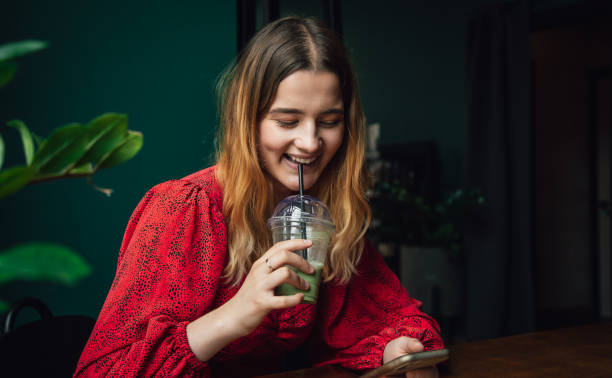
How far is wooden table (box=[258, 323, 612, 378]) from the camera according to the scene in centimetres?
107

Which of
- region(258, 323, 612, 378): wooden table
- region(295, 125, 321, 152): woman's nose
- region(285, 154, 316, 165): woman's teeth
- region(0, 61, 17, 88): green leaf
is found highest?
region(295, 125, 321, 152): woman's nose

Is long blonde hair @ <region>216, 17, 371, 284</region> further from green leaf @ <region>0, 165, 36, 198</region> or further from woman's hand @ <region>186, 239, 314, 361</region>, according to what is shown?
green leaf @ <region>0, 165, 36, 198</region>

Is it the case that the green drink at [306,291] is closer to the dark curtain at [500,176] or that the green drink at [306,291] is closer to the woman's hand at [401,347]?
the woman's hand at [401,347]

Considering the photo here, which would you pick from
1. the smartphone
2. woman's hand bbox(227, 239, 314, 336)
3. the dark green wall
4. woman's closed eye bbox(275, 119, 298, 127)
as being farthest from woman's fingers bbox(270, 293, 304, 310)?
the dark green wall

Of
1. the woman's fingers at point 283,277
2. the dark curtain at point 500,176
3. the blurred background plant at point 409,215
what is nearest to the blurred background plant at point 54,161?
the woman's fingers at point 283,277

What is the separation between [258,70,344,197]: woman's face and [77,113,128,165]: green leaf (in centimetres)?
81

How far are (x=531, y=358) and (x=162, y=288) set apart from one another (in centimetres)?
83

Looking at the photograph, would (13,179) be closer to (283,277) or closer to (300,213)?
(283,277)

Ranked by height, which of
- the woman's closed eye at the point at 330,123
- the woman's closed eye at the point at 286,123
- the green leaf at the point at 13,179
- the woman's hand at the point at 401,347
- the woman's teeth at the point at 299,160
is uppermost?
the woman's closed eye at the point at 330,123

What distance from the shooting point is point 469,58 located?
4.37 meters

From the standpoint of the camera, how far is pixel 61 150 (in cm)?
30

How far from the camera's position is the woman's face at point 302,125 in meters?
1.14

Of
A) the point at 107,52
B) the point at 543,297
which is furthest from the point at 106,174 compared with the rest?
the point at 543,297

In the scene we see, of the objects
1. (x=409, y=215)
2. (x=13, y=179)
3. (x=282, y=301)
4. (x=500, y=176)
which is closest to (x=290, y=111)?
(x=282, y=301)
